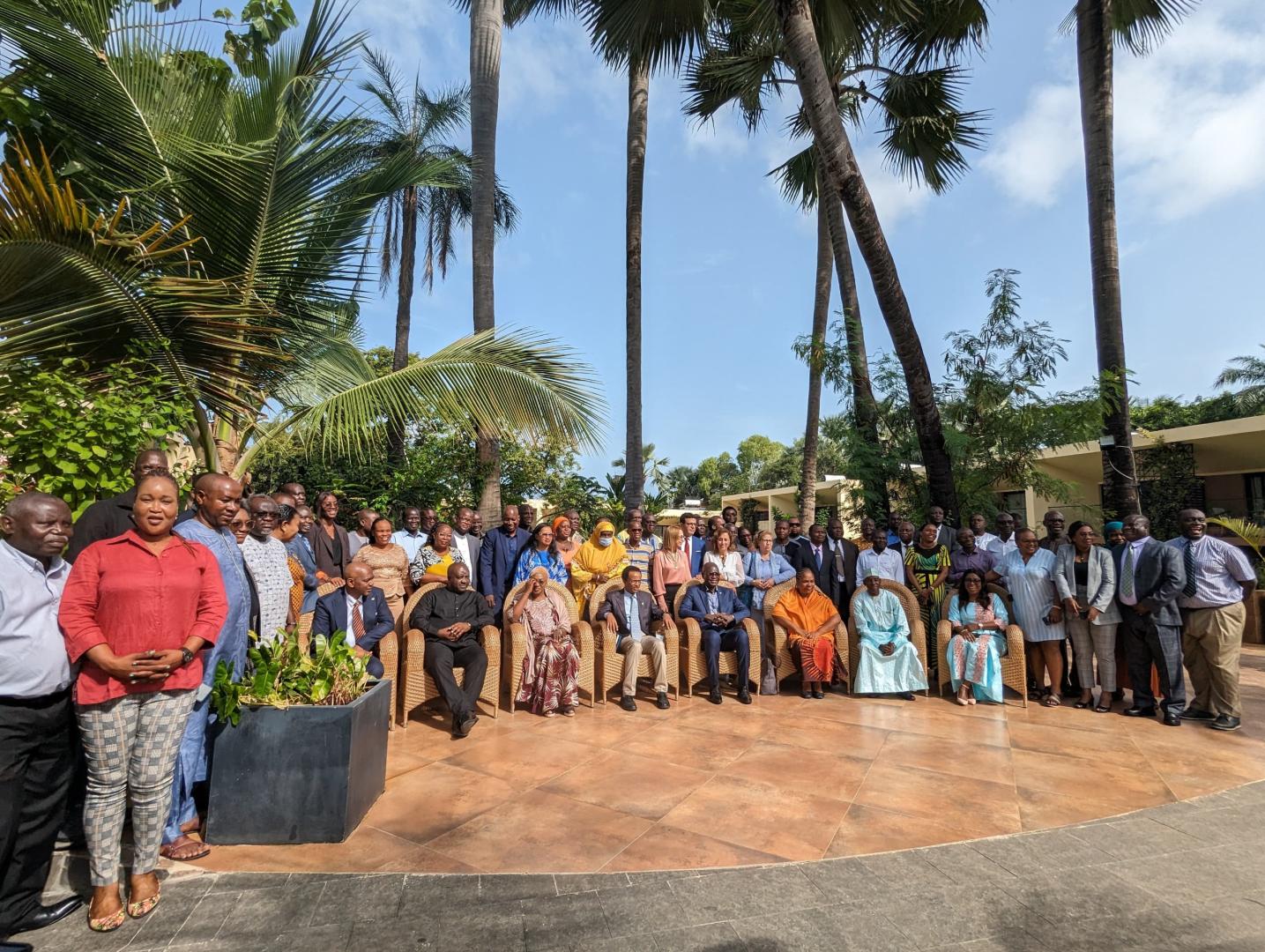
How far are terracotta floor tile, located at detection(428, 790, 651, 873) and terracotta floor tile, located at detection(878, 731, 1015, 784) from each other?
1.89 metres

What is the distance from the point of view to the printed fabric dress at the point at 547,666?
538 centimetres

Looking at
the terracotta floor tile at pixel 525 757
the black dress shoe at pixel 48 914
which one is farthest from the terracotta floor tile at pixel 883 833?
the black dress shoe at pixel 48 914

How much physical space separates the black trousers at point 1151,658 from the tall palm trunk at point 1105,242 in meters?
2.56

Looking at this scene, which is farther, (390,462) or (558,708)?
(390,462)

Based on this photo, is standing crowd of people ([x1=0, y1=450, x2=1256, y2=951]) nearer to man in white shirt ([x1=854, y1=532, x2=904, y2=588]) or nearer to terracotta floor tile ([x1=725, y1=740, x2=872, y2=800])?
man in white shirt ([x1=854, y1=532, x2=904, y2=588])

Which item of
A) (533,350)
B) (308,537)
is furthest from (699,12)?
(308,537)

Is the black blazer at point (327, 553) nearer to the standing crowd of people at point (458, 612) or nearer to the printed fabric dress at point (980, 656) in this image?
the standing crowd of people at point (458, 612)

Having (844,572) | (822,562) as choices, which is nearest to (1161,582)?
(844,572)

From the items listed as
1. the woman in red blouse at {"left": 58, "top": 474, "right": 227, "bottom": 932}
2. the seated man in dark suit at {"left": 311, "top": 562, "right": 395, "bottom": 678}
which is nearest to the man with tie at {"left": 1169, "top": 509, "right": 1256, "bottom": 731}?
the seated man in dark suit at {"left": 311, "top": 562, "right": 395, "bottom": 678}

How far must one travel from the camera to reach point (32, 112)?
14.9 ft

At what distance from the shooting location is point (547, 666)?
17.6 ft

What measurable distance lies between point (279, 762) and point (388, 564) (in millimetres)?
2820

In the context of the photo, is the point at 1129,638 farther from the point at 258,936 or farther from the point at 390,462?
the point at 390,462

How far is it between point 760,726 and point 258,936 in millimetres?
3497
